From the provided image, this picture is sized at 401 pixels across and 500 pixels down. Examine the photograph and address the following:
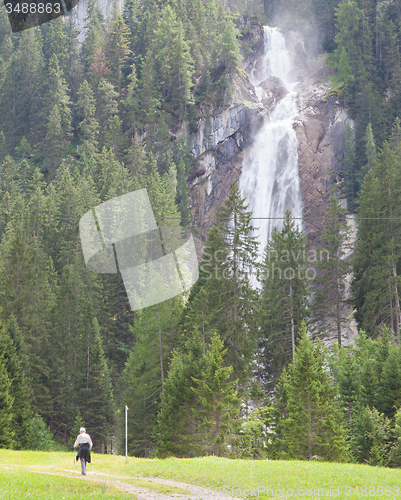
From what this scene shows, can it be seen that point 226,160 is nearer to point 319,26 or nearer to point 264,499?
point 319,26

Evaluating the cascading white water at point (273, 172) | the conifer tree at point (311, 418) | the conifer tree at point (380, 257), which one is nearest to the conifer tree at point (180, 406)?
the conifer tree at point (311, 418)

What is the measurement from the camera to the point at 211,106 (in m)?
75.3

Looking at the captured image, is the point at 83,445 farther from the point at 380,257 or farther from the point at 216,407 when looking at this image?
the point at 380,257

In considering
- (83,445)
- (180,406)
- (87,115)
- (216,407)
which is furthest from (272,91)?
(83,445)

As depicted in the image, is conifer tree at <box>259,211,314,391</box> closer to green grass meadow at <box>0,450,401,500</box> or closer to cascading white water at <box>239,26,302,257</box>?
green grass meadow at <box>0,450,401,500</box>

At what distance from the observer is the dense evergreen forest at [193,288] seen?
87.4ft

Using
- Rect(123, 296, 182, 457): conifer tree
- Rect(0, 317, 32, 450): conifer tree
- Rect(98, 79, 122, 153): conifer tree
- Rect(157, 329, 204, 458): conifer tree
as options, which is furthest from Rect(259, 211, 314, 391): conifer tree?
Rect(98, 79, 122, 153): conifer tree

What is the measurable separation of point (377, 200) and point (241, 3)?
3036 inches

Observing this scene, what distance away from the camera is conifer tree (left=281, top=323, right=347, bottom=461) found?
23.9m

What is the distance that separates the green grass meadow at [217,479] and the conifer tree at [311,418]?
6.72 m

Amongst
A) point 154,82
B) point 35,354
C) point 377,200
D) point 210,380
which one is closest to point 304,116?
point 154,82

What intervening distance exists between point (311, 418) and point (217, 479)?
10873 mm

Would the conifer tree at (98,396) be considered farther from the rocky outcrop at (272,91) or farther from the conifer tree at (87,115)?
the rocky outcrop at (272,91)

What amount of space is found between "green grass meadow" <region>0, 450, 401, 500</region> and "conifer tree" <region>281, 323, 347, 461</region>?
672cm
